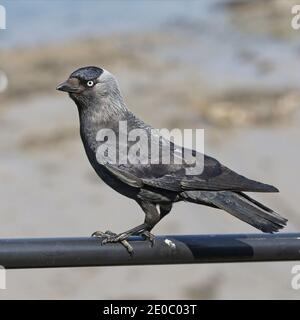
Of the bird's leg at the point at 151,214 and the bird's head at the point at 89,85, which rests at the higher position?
the bird's head at the point at 89,85

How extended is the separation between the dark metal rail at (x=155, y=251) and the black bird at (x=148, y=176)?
21 centimetres

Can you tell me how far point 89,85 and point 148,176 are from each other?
497 mm

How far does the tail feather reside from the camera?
4.25m

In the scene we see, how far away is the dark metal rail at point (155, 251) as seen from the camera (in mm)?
3822

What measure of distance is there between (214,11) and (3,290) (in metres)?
11.4

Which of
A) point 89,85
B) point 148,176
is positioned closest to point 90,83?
point 89,85

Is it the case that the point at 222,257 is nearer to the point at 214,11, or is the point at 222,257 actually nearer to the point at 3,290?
the point at 3,290

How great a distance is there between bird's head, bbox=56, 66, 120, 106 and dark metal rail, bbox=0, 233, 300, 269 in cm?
85

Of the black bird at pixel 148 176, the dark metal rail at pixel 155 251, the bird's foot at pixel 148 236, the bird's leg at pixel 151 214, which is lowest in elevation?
the dark metal rail at pixel 155 251

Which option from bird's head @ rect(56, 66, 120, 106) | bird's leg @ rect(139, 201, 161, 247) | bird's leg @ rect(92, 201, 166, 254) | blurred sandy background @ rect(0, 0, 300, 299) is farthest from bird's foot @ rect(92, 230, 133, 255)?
blurred sandy background @ rect(0, 0, 300, 299)

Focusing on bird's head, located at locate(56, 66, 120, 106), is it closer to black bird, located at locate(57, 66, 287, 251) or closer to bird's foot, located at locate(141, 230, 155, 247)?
black bird, located at locate(57, 66, 287, 251)

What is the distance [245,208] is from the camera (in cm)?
437

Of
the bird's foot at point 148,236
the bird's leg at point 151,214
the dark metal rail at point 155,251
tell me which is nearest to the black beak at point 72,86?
the bird's leg at point 151,214

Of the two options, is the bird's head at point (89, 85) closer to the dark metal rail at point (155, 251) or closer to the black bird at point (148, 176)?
the black bird at point (148, 176)
